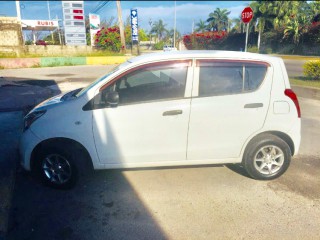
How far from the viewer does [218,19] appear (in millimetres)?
75875

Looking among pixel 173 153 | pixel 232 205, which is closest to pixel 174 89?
pixel 173 153

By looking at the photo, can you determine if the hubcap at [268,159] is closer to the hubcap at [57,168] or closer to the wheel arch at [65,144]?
the wheel arch at [65,144]

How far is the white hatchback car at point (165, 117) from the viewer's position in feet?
11.6

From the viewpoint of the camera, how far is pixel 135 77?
3.70 metres

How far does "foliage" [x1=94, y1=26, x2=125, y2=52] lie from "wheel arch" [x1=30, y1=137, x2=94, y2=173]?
987 inches

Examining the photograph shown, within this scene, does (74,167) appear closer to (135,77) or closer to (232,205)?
(135,77)

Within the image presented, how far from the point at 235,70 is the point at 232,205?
5.88ft

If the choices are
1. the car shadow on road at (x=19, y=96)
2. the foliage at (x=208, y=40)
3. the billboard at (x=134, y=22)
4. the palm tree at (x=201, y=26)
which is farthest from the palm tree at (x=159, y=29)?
the car shadow on road at (x=19, y=96)

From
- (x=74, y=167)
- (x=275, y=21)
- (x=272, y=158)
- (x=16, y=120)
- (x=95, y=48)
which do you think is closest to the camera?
(x=74, y=167)

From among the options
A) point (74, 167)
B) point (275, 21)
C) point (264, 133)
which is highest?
point (275, 21)

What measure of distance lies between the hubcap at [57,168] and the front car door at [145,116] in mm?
506

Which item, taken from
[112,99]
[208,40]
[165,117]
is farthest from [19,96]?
[208,40]

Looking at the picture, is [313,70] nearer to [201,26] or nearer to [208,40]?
[208,40]

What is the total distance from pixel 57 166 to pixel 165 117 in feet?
5.40
